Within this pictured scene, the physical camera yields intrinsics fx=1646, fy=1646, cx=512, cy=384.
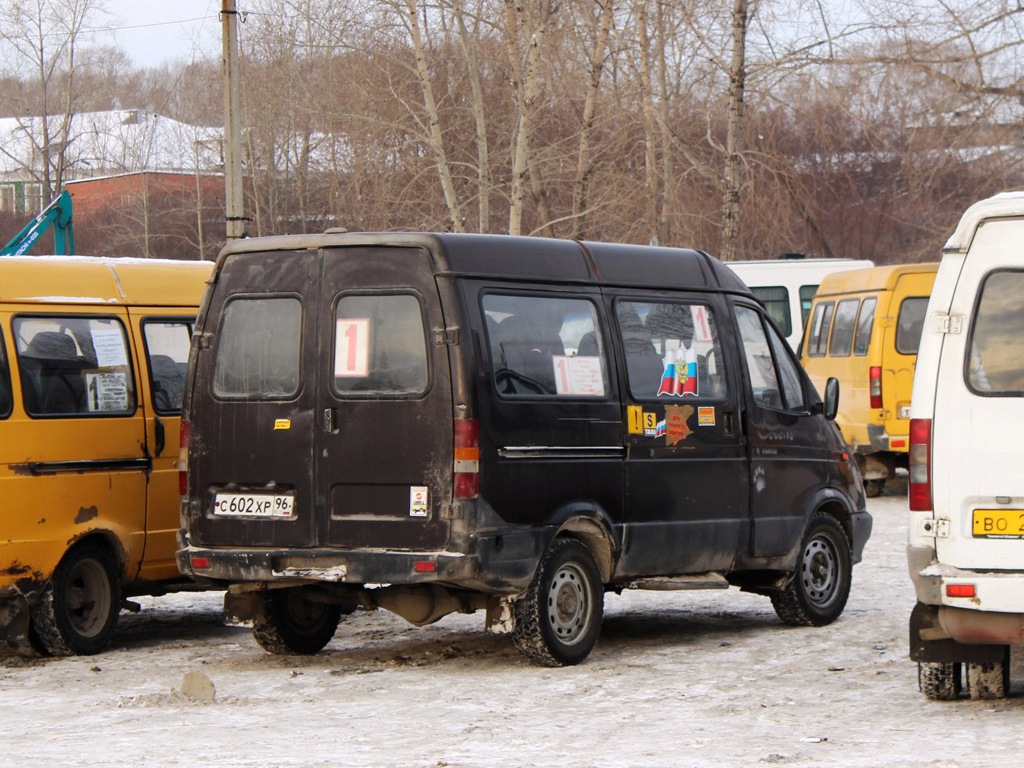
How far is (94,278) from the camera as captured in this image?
32.7 feet

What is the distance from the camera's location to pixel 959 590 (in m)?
6.75

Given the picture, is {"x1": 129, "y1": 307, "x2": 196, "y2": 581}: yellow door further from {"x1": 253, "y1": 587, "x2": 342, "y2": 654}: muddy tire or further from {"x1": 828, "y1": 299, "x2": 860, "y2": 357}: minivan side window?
{"x1": 828, "y1": 299, "x2": 860, "y2": 357}: minivan side window

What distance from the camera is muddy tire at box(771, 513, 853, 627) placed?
1020 centimetres

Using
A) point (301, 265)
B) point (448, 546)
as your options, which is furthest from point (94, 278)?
point (448, 546)

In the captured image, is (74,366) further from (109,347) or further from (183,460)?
(183,460)

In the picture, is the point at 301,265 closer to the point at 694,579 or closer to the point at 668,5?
the point at 694,579

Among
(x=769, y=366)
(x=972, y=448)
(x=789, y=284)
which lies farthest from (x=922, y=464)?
(x=789, y=284)

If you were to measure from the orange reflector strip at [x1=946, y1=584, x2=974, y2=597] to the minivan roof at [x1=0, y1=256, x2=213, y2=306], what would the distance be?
5.44 m

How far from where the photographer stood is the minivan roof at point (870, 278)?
1814 centimetres

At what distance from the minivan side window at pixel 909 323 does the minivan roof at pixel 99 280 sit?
30.7ft

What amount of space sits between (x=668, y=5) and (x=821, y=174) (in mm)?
19631

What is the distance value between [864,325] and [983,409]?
12.0 m

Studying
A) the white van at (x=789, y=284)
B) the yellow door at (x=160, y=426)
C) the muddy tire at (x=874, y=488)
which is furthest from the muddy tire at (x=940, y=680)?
the white van at (x=789, y=284)

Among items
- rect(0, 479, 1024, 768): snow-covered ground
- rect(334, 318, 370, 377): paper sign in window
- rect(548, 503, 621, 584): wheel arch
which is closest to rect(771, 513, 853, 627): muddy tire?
rect(0, 479, 1024, 768): snow-covered ground
